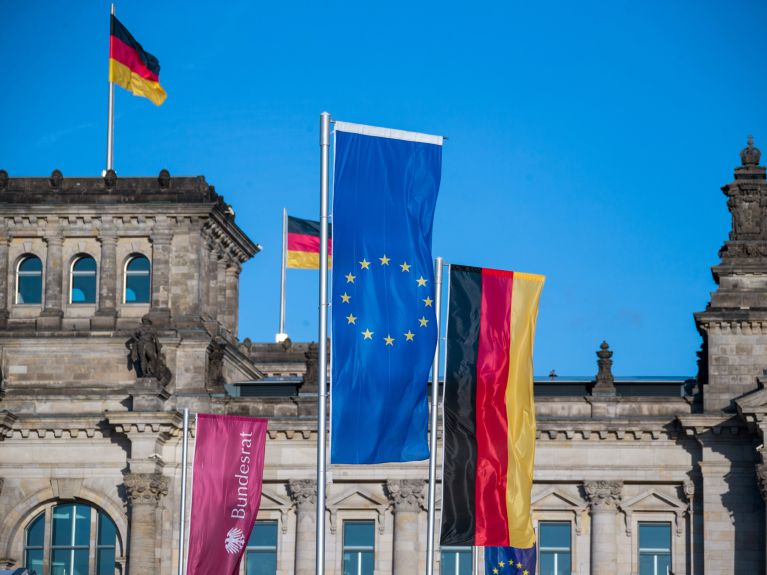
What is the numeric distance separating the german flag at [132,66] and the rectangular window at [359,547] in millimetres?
16803

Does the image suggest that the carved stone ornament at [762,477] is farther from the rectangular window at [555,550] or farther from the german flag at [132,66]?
the german flag at [132,66]

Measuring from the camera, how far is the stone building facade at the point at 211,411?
7000cm

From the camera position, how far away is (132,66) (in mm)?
75250

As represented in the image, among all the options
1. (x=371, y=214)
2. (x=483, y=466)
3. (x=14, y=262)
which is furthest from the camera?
(x=14, y=262)

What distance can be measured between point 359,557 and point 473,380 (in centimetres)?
2439

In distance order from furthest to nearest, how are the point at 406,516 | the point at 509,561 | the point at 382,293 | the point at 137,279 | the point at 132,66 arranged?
the point at 132,66 → the point at 137,279 → the point at 406,516 → the point at 509,561 → the point at 382,293

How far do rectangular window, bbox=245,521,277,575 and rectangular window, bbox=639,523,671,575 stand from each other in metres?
12.4

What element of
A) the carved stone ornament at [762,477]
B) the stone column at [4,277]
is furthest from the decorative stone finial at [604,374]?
the stone column at [4,277]

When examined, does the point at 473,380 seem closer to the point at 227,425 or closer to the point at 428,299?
the point at 428,299

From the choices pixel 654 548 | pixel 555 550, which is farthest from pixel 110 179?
pixel 654 548

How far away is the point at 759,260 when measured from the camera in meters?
70.6

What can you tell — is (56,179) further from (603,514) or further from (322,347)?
(322,347)

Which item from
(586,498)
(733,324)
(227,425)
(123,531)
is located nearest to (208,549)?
(227,425)

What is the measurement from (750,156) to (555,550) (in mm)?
14850
